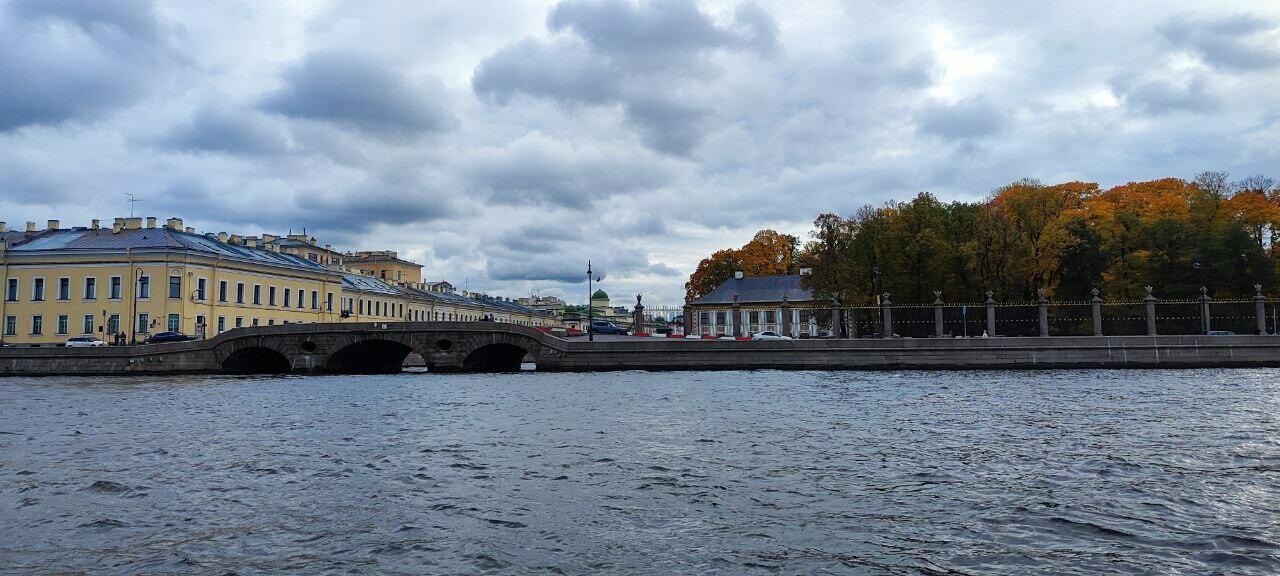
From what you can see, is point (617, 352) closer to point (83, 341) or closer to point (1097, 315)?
point (1097, 315)

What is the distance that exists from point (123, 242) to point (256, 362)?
16591 millimetres

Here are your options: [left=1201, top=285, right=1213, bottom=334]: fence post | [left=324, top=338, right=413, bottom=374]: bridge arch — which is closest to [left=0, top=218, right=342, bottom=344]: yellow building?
[left=324, top=338, right=413, bottom=374]: bridge arch

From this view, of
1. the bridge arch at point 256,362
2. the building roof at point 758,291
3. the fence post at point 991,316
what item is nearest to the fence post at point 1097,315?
the fence post at point 991,316

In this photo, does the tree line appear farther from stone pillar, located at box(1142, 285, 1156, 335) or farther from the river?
the river

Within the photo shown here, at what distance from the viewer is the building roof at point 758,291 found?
3219 inches

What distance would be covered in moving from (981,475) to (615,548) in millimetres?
6720

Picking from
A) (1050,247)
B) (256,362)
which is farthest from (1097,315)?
(256,362)

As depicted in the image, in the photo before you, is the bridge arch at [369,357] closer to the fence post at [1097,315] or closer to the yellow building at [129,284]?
the yellow building at [129,284]

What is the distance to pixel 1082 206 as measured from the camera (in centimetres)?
6650

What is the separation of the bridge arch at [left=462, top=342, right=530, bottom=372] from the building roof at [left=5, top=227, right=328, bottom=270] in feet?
72.7

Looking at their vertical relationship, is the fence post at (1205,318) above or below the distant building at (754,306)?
below

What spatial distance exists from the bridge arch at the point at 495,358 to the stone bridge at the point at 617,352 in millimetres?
236

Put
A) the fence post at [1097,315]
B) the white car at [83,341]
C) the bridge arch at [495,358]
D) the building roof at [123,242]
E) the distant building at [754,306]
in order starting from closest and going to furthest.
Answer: the fence post at [1097,315] → the bridge arch at [495,358] → the white car at [83,341] → the building roof at [123,242] → the distant building at [754,306]

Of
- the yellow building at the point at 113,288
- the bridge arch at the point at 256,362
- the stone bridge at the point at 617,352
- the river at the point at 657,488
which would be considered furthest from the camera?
the yellow building at the point at 113,288
